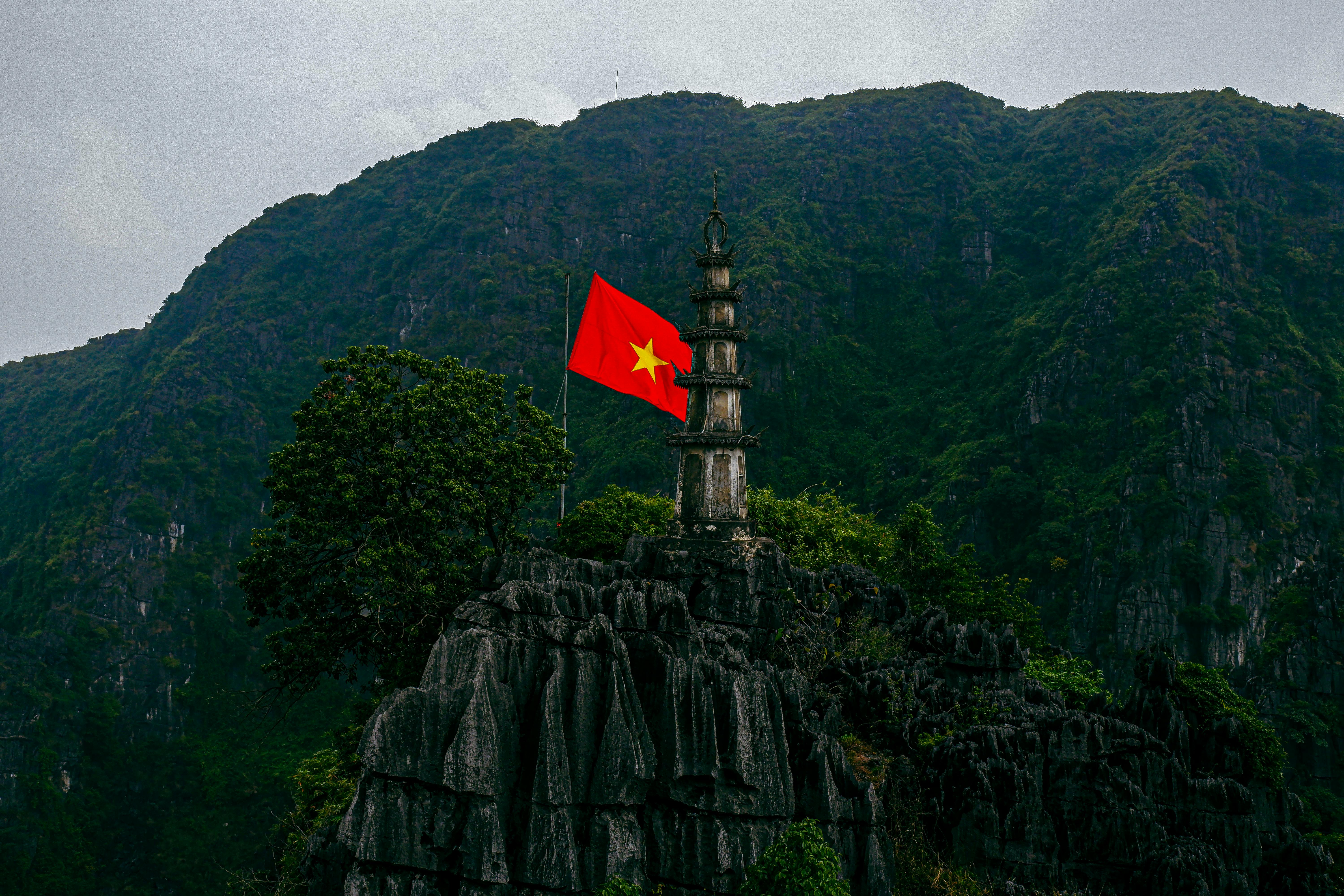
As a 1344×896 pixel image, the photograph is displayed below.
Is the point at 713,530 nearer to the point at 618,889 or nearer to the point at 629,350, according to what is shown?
the point at 629,350

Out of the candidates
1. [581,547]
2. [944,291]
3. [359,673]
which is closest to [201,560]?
[359,673]

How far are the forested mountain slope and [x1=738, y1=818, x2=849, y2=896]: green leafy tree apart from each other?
36117mm

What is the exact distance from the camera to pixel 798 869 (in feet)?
40.3

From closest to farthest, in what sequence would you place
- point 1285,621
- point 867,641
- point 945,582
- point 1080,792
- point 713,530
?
point 1080,792 → point 867,641 → point 713,530 → point 945,582 → point 1285,621

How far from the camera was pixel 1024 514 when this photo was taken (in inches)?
3130

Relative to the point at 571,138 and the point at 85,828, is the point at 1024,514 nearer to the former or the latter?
the point at 85,828

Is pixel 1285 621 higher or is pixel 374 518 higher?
pixel 374 518

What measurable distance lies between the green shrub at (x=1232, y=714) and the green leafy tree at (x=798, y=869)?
13.0 m

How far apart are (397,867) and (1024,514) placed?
75.5 m

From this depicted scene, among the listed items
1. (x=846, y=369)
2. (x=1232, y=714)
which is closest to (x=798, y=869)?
(x=1232, y=714)

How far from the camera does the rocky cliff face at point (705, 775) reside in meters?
13.1

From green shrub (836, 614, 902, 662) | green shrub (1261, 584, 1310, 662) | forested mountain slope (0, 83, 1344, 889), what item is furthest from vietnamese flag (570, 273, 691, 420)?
green shrub (1261, 584, 1310, 662)

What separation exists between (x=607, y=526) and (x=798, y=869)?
1893 cm

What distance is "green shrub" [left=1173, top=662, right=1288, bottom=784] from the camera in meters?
20.1
